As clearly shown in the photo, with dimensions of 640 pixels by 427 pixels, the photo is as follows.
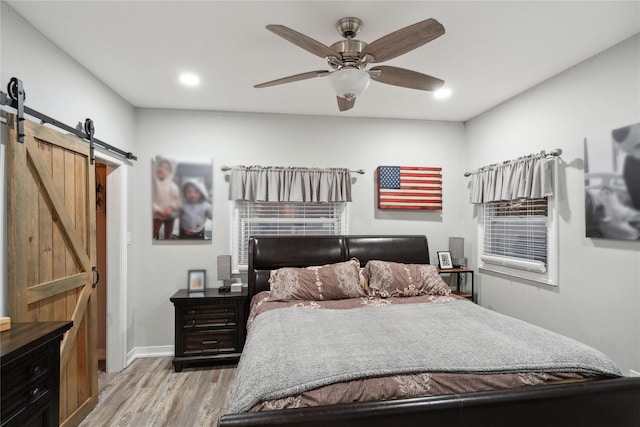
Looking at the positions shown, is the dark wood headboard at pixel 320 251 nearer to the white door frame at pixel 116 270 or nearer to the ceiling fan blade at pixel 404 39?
the white door frame at pixel 116 270

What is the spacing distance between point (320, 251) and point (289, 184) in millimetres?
869

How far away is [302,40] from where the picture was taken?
5.73ft

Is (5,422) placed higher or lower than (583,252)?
lower

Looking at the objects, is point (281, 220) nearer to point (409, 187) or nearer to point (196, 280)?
Result: point (196, 280)

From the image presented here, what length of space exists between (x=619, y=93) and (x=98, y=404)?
464 centimetres

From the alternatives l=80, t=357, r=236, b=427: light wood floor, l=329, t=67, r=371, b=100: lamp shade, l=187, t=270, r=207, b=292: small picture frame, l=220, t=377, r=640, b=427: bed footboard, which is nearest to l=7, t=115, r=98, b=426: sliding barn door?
l=80, t=357, r=236, b=427: light wood floor

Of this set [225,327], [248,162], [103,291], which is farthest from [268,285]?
[103,291]

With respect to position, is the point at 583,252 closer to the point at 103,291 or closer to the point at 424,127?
the point at 424,127

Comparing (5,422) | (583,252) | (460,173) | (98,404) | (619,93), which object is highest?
(619,93)

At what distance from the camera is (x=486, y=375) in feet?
5.37

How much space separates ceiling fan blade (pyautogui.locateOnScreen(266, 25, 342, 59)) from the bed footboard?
5.84 feet

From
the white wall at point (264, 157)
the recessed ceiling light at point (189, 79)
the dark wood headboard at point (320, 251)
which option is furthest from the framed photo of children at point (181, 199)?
the recessed ceiling light at point (189, 79)

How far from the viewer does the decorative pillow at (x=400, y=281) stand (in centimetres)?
316

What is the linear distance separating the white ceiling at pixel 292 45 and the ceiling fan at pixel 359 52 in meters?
0.22
